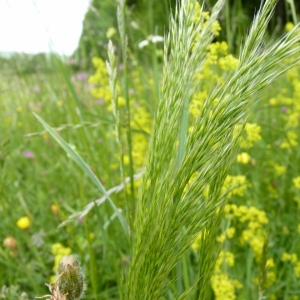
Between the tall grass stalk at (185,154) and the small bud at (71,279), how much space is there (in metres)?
0.13

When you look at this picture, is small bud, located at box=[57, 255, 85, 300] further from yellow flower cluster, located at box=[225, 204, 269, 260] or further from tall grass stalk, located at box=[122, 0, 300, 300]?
yellow flower cluster, located at box=[225, 204, 269, 260]

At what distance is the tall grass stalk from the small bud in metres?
0.13

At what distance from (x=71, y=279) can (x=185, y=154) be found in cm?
29

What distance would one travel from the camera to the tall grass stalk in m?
0.52

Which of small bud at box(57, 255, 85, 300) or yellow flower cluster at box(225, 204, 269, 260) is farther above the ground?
small bud at box(57, 255, 85, 300)

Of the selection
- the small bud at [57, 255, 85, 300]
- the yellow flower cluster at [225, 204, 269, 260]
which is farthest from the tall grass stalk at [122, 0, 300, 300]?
the yellow flower cluster at [225, 204, 269, 260]

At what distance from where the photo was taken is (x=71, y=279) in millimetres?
669

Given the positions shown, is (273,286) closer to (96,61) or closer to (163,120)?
(163,120)

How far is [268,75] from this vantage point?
0.52 meters

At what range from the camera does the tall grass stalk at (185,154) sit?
0.52 meters

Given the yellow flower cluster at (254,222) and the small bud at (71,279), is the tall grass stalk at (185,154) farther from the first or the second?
the yellow flower cluster at (254,222)

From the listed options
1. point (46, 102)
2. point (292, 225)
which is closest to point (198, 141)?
point (292, 225)

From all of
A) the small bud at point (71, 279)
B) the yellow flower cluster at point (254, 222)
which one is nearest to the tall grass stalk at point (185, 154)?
the small bud at point (71, 279)

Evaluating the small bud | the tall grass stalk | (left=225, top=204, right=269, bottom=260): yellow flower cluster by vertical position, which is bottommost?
(left=225, top=204, right=269, bottom=260): yellow flower cluster
